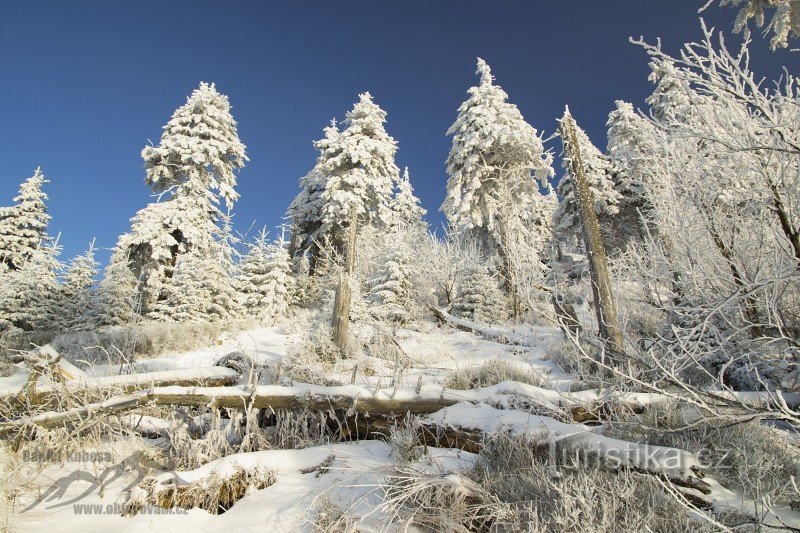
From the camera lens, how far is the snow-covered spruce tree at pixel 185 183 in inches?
686

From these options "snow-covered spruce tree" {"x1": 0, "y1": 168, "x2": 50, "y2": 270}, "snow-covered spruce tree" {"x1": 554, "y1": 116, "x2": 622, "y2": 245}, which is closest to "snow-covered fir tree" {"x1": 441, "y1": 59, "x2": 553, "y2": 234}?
"snow-covered spruce tree" {"x1": 554, "y1": 116, "x2": 622, "y2": 245}

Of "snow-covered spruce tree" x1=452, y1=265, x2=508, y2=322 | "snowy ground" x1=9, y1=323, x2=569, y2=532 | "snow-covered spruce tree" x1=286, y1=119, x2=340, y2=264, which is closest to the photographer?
"snowy ground" x1=9, y1=323, x2=569, y2=532

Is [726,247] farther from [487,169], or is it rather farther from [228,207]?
[228,207]

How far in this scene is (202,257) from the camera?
18.1 m

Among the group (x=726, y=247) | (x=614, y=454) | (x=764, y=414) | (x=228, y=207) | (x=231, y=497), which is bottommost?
(x=231, y=497)

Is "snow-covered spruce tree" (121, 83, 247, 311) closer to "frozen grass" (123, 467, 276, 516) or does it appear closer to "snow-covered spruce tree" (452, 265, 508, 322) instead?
"snow-covered spruce tree" (452, 265, 508, 322)

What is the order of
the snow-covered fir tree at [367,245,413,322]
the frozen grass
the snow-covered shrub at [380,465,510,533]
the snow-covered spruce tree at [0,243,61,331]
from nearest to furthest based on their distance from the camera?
the snow-covered shrub at [380,465,510,533], the frozen grass, the snow-covered spruce tree at [0,243,61,331], the snow-covered fir tree at [367,245,413,322]

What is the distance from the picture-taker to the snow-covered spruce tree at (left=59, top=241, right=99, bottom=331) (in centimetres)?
1486

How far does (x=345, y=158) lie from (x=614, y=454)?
46.8 ft

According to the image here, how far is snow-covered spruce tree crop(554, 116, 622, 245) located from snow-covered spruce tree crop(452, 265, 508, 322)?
29.2 ft

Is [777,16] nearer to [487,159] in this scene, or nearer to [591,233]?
[591,233]

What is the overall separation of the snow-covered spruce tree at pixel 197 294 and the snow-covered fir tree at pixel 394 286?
21.1 ft

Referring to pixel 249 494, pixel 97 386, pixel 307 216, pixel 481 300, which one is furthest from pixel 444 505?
pixel 307 216

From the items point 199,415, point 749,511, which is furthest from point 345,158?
→ point 749,511
